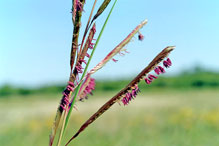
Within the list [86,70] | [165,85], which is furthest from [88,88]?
[165,85]

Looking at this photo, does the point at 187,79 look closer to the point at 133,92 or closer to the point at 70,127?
the point at 70,127

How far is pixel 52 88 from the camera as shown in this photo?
926cm

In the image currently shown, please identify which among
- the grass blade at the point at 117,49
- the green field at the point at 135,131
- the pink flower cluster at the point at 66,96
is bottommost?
the green field at the point at 135,131

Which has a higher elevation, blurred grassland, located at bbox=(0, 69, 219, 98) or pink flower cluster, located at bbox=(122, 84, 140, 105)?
pink flower cluster, located at bbox=(122, 84, 140, 105)

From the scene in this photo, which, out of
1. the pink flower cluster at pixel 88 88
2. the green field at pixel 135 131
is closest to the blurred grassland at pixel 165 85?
the green field at pixel 135 131

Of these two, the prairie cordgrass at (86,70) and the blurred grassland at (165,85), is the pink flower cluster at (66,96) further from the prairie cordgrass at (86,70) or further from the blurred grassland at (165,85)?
the blurred grassland at (165,85)

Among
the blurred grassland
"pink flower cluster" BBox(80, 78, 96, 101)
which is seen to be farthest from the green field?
the blurred grassland

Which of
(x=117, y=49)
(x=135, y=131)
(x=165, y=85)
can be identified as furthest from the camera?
(x=165, y=85)

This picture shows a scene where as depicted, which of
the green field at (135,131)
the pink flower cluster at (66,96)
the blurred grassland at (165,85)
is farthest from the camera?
the blurred grassland at (165,85)

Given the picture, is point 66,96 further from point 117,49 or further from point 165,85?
point 165,85

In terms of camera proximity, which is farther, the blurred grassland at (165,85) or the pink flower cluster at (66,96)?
the blurred grassland at (165,85)

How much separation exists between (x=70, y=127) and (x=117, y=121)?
1.83 feet

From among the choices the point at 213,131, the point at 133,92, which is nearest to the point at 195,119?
the point at 213,131

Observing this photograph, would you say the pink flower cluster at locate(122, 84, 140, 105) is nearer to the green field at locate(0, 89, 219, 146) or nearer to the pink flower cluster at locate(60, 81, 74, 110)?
the pink flower cluster at locate(60, 81, 74, 110)
